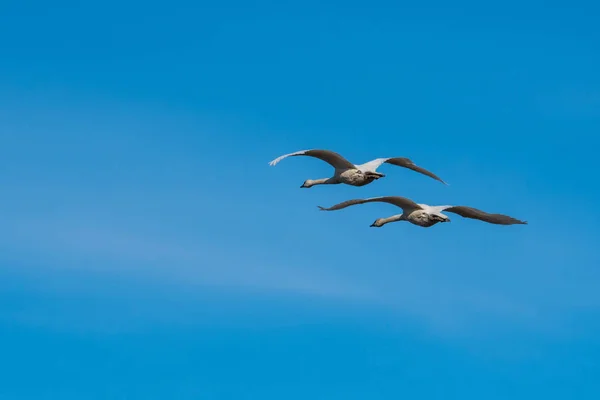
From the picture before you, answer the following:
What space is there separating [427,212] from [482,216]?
2.51m

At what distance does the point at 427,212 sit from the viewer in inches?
2408

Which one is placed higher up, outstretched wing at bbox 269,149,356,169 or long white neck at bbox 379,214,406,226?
outstretched wing at bbox 269,149,356,169

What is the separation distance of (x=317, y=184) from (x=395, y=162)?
512 centimetres

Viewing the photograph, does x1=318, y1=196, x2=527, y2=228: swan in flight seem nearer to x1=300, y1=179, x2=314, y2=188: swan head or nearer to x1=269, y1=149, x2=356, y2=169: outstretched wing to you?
x1=269, y1=149, x2=356, y2=169: outstretched wing

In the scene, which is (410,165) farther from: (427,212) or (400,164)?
(427,212)

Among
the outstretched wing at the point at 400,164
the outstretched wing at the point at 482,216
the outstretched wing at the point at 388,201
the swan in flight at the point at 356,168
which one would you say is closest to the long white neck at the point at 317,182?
the swan in flight at the point at 356,168

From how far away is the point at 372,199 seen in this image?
2376 inches

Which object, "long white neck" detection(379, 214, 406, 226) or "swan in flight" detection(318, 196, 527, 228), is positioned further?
"long white neck" detection(379, 214, 406, 226)

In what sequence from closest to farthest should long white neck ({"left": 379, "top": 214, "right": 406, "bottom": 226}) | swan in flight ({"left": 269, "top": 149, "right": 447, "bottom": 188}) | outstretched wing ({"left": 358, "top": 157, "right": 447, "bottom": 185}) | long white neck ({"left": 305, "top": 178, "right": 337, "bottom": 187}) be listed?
1. swan in flight ({"left": 269, "top": 149, "right": 447, "bottom": 188})
2. outstretched wing ({"left": 358, "top": 157, "right": 447, "bottom": 185})
3. long white neck ({"left": 379, "top": 214, "right": 406, "bottom": 226})
4. long white neck ({"left": 305, "top": 178, "right": 337, "bottom": 187})

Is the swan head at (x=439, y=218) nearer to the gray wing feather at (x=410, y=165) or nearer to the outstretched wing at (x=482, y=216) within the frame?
the outstretched wing at (x=482, y=216)

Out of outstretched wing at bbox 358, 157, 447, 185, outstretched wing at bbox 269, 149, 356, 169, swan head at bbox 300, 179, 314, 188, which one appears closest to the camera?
outstretched wing at bbox 269, 149, 356, 169

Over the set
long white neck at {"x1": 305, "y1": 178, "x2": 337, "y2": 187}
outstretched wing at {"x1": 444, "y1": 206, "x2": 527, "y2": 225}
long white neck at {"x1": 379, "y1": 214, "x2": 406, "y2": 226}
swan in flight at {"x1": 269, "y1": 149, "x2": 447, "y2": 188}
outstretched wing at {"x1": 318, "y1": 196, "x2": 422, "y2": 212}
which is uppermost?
long white neck at {"x1": 305, "y1": 178, "x2": 337, "y2": 187}

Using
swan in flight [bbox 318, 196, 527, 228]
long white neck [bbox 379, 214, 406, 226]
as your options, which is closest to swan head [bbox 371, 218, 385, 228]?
long white neck [bbox 379, 214, 406, 226]

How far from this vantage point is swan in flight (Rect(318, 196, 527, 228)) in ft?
198
